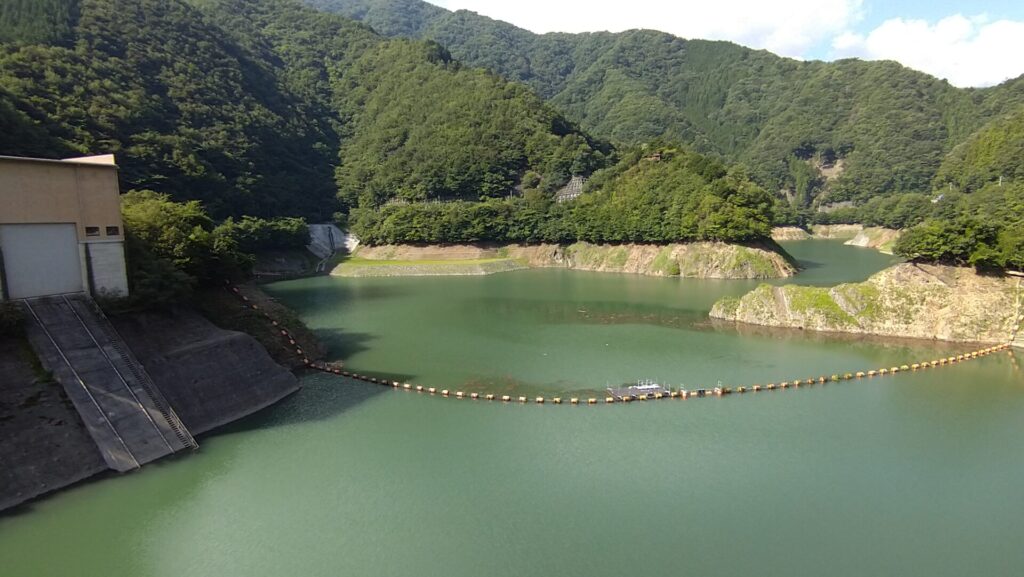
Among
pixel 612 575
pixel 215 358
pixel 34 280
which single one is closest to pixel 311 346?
pixel 215 358

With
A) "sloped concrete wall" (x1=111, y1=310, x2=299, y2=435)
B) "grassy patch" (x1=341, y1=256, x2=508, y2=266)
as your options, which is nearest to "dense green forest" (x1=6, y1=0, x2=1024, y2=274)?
"grassy patch" (x1=341, y1=256, x2=508, y2=266)

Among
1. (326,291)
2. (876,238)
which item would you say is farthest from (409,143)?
(876,238)

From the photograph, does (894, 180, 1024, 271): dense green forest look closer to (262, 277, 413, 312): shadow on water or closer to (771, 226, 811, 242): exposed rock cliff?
(262, 277, 413, 312): shadow on water

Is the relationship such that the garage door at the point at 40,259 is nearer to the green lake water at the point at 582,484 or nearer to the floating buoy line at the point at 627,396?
the green lake water at the point at 582,484

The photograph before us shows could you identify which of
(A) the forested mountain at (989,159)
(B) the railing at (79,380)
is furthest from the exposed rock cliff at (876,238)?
(B) the railing at (79,380)

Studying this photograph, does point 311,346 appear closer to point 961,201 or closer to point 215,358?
point 215,358

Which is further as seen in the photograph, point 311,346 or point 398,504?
point 311,346
